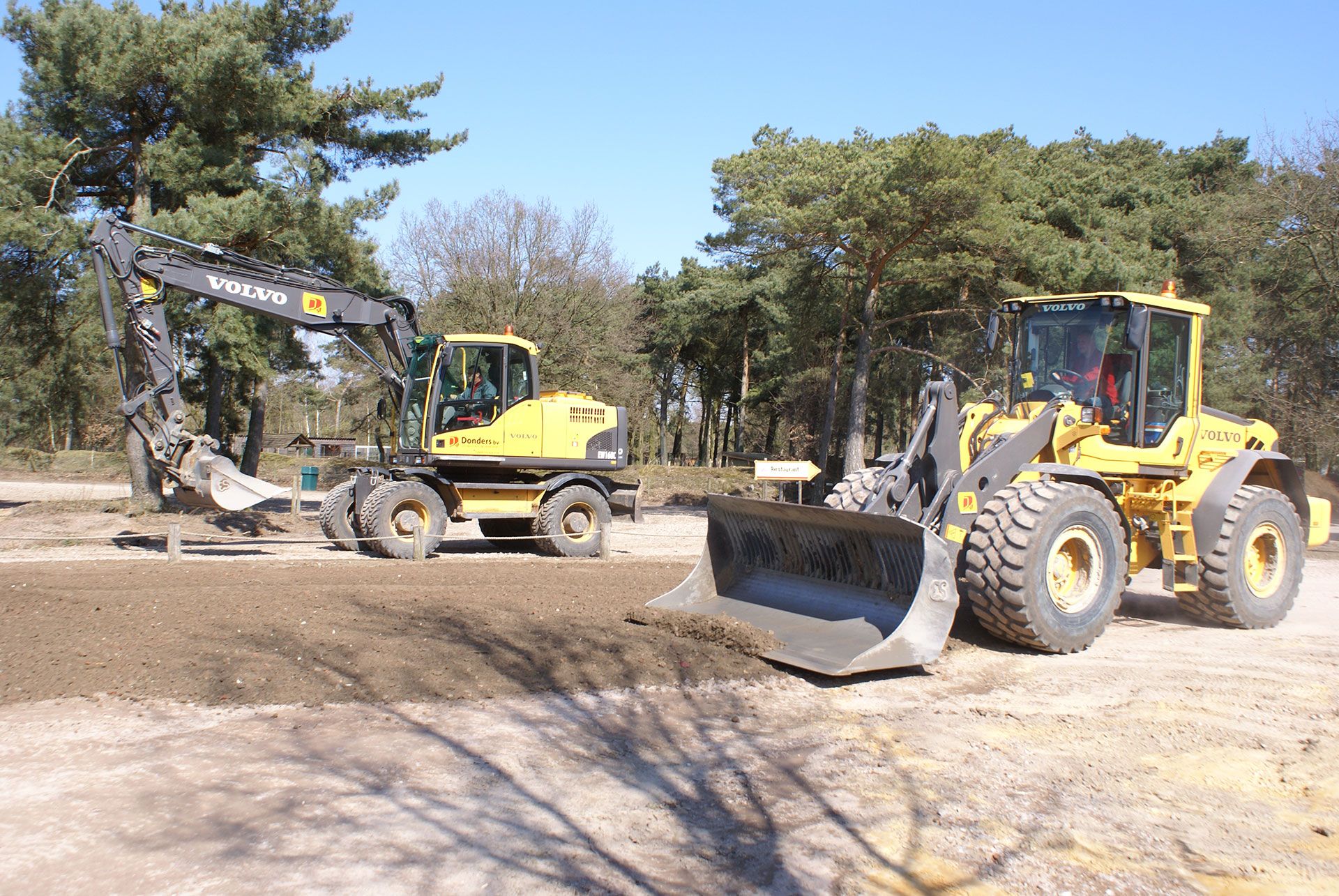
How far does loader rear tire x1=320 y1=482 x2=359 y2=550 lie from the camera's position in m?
13.3

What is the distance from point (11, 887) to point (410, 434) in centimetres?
1021

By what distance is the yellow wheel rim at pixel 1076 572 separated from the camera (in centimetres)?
755

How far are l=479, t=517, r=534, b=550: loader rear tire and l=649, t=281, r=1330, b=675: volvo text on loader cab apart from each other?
22.4 ft

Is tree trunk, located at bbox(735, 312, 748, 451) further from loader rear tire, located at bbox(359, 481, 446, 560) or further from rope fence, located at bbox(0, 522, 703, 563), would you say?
loader rear tire, located at bbox(359, 481, 446, 560)

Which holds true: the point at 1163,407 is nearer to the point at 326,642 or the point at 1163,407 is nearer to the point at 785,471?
the point at 785,471

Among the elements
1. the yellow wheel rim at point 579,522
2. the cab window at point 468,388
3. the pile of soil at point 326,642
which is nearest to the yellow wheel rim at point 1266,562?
the pile of soil at point 326,642

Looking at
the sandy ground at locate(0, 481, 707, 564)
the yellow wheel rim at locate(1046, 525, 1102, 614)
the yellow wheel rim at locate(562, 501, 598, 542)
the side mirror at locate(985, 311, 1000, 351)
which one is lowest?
the sandy ground at locate(0, 481, 707, 564)

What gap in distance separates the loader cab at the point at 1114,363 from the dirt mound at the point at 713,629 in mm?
3300

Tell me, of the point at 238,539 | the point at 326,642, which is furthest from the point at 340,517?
the point at 326,642

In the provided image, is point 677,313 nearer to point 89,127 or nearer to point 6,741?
point 89,127

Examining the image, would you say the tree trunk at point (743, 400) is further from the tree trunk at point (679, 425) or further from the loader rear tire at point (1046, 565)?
the loader rear tire at point (1046, 565)

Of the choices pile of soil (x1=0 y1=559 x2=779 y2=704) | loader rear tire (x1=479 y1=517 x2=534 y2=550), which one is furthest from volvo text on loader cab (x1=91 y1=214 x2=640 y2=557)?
pile of soil (x1=0 y1=559 x2=779 y2=704)

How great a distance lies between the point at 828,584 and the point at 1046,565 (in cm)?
163

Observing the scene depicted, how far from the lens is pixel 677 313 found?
128ft
